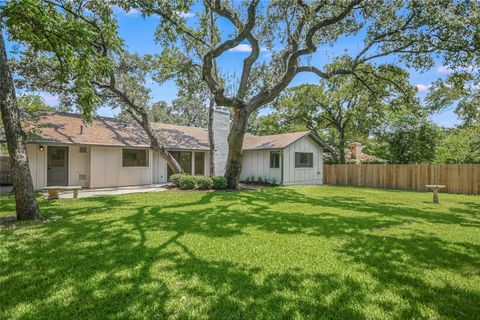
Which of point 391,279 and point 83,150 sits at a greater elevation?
point 83,150

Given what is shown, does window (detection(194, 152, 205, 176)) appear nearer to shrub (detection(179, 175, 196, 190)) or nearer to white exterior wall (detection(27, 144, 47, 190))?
shrub (detection(179, 175, 196, 190))

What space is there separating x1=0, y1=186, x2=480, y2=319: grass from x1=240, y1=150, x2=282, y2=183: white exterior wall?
10400 mm

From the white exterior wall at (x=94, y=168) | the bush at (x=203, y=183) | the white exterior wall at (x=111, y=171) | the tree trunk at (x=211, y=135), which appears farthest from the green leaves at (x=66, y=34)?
the tree trunk at (x=211, y=135)

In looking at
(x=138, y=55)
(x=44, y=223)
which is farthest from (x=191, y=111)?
(x=44, y=223)

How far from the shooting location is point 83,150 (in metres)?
14.5

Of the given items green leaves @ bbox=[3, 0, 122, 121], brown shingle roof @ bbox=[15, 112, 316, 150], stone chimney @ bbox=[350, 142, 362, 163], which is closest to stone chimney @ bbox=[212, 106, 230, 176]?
brown shingle roof @ bbox=[15, 112, 316, 150]

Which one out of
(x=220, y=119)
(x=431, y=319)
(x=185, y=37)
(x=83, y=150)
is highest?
(x=185, y=37)

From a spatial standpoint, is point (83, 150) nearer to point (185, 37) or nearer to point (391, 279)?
point (185, 37)

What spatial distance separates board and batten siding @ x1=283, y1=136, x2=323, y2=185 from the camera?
58.3ft

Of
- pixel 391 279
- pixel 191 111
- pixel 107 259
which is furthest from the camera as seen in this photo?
pixel 191 111

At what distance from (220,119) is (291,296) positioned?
57.6 ft

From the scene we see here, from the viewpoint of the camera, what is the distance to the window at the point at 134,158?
15523 mm

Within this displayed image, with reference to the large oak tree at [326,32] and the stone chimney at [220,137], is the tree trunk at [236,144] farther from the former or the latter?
the stone chimney at [220,137]

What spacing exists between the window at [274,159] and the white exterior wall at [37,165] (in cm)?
1243
